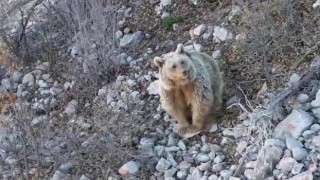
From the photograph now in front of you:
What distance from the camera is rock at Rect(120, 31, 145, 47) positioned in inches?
298

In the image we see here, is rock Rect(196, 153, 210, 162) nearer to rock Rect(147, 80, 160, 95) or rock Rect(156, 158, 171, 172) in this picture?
rock Rect(156, 158, 171, 172)

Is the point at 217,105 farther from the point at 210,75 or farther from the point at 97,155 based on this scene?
the point at 97,155

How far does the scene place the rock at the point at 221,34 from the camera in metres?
6.88

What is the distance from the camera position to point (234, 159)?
5656 millimetres

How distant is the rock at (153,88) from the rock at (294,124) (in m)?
1.55

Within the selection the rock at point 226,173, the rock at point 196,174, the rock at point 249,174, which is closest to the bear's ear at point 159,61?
the rock at point 196,174

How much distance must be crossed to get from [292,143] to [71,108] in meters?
2.57

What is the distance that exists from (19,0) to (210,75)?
11.6ft

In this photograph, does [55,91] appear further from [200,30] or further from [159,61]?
[159,61]

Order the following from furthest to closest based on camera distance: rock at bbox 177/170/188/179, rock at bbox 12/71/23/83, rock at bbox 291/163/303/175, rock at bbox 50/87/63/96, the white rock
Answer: rock at bbox 12/71/23/83, rock at bbox 50/87/63/96, the white rock, rock at bbox 177/170/188/179, rock at bbox 291/163/303/175

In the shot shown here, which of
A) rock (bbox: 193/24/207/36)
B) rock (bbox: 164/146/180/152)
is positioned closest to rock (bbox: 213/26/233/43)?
rock (bbox: 193/24/207/36)

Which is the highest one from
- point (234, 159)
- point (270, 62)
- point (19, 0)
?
point (19, 0)

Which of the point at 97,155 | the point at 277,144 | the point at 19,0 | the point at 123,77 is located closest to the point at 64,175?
the point at 97,155

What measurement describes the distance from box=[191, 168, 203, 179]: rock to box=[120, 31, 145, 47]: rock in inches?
89.1
